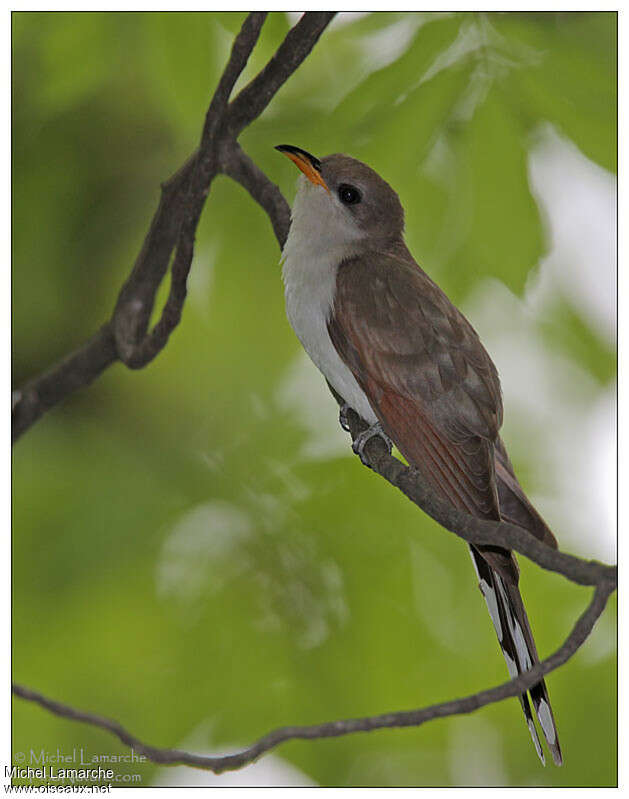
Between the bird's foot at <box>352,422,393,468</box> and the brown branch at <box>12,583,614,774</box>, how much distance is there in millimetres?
373

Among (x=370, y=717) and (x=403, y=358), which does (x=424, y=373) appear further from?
(x=370, y=717)

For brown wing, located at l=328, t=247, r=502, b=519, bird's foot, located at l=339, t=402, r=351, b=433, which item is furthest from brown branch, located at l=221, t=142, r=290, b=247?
bird's foot, located at l=339, t=402, r=351, b=433

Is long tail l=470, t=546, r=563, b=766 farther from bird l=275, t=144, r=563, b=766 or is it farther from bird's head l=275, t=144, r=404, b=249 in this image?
bird's head l=275, t=144, r=404, b=249

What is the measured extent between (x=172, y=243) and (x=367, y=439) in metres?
0.51

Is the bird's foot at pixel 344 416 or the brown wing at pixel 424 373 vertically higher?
the brown wing at pixel 424 373

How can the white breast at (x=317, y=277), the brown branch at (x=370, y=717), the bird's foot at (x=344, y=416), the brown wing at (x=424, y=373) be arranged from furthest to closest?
the bird's foot at (x=344, y=416)
the white breast at (x=317, y=277)
the brown wing at (x=424, y=373)
the brown branch at (x=370, y=717)

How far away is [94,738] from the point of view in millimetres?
1347

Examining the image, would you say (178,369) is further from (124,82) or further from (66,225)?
(124,82)

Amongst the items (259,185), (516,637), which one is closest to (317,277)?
(259,185)

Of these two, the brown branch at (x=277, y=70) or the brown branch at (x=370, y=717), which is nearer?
the brown branch at (x=370, y=717)

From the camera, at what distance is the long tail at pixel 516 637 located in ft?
3.90

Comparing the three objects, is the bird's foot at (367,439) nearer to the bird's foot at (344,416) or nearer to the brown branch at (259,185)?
the bird's foot at (344,416)

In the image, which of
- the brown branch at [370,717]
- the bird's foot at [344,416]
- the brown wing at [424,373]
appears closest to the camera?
the brown branch at [370,717]

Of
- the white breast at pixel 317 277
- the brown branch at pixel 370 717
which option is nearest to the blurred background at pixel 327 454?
the brown branch at pixel 370 717
